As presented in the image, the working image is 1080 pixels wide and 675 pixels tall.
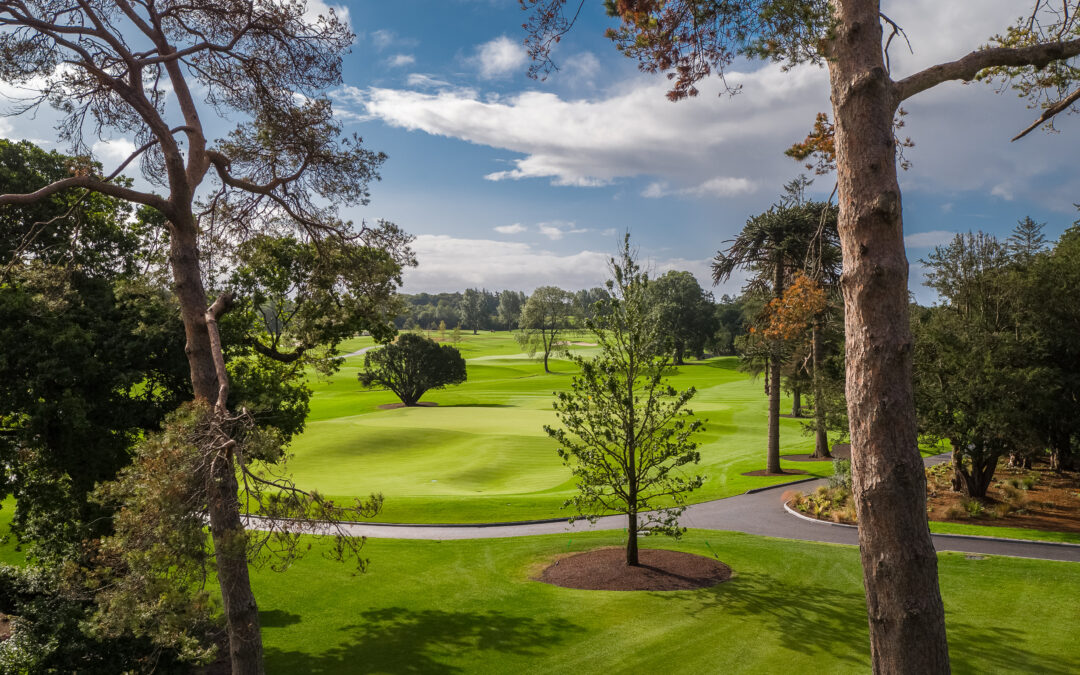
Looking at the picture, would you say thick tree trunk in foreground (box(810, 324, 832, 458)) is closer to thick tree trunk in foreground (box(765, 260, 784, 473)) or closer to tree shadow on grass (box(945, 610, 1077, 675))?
thick tree trunk in foreground (box(765, 260, 784, 473))

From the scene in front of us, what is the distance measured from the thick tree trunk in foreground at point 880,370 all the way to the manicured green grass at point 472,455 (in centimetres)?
1777

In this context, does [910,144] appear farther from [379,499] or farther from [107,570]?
[107,570]

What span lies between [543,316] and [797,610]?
7869 cm

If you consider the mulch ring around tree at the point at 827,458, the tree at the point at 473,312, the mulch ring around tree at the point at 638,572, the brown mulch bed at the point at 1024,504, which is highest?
the tree at the point at 473,312

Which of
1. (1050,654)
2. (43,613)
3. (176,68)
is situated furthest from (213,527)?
(1050,654)

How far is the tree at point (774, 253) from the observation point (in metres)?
27.5

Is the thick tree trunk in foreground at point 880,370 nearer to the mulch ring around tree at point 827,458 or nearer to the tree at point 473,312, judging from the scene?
the mulch ring around tree at point 827,458

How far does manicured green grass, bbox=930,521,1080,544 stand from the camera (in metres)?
17.9

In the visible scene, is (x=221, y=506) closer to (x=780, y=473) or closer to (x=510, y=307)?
(x=780, y=473)

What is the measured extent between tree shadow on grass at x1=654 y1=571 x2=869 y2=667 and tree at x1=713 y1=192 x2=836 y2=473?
14723 millimetres

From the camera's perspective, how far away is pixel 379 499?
7.38 meters

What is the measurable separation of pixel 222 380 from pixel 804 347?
2718cm

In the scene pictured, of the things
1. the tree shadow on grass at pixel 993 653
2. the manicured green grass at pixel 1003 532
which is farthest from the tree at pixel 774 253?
the tree shadow on grass at pixel 993 653

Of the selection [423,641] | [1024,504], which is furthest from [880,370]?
[1024,504]
